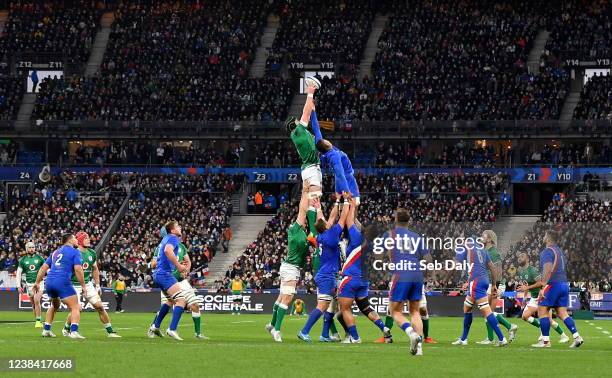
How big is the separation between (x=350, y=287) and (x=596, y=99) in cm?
4606

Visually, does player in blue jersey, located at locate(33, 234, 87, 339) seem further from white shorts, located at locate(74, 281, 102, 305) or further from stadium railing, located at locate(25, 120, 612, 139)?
stadium railing, located at locate(25, 120, 612, 139)

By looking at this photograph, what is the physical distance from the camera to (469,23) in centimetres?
7219

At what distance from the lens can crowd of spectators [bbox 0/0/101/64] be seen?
248 feet

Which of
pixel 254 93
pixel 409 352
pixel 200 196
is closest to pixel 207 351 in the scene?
pixel 409 352

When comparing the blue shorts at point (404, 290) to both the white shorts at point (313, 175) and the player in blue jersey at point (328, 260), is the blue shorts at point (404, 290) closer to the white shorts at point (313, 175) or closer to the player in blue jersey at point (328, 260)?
the player in blue jersey at point (328, 260)

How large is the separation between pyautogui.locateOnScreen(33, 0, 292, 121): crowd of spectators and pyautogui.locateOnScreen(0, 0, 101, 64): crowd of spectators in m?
1.94

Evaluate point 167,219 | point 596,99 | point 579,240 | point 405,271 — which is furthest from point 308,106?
point 596,99

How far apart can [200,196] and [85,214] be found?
6449 millimetres

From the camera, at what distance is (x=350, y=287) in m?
22.4

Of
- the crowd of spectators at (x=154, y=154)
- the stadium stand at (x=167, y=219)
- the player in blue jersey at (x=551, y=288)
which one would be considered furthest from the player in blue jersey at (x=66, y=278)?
the crowd of spectators at (x=154, y=154)

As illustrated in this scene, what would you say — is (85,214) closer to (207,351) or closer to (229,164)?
(229,164)

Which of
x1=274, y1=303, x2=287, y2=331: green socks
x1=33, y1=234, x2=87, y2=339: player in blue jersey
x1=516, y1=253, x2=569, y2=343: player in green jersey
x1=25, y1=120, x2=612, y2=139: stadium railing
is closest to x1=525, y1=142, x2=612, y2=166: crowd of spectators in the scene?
x1=25, y1=120, x2=612, y2=139: stadium railing

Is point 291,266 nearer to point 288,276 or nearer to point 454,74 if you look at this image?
point 288,276

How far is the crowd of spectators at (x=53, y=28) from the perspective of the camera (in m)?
75.7
